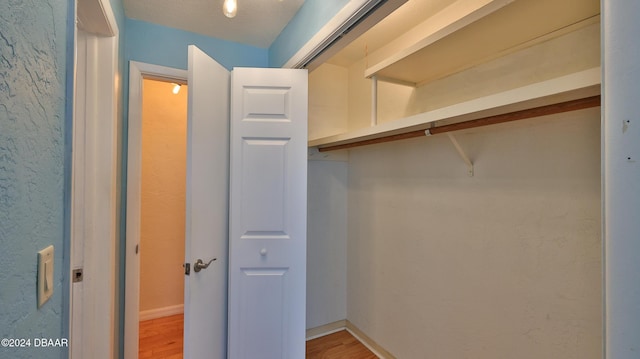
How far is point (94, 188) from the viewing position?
1.26 meters

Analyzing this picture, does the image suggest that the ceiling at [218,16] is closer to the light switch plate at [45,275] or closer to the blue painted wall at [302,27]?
the blue painted wall at [302,27]

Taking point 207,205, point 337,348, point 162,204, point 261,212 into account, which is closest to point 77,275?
point 207,205

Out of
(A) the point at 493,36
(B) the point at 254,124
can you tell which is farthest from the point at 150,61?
(A) the point at 493,36

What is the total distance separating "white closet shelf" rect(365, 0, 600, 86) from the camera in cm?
97

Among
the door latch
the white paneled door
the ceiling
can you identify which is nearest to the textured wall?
the door latch

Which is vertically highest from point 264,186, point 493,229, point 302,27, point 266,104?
point 302,27

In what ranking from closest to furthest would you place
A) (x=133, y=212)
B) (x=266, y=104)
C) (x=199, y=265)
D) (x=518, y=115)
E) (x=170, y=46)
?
(x=518, y=115), (x=199, y=265), (x=266, y=104), (x=133, y=212), (x=170, y=46)

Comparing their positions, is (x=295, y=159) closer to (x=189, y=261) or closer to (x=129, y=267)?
(x=189, y=261)

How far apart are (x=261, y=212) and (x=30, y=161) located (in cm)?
110

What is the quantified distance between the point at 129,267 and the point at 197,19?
1.62 meters

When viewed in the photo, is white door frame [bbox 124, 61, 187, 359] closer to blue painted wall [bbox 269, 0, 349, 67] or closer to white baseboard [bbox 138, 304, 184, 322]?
blue painted wall [bbox 269, 0, 349, 67]

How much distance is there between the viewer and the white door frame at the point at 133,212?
164 centimetres

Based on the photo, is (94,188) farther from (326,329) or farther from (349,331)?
(349,331)

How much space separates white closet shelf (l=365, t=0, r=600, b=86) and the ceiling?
0.70 meters
